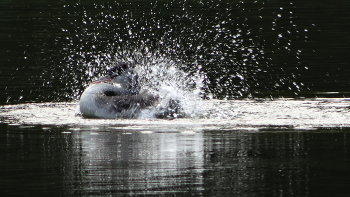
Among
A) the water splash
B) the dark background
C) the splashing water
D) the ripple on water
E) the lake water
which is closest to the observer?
the lake water

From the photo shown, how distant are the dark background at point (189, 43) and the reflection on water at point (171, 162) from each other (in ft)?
13.0

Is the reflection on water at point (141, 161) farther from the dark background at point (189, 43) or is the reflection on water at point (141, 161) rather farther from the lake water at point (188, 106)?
the dark background at point (189, 43)

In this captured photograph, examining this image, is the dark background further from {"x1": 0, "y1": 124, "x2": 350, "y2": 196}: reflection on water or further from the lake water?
{"x1": 0, "y1": 124, "x2": 350, "y2": 196}: reflection on water

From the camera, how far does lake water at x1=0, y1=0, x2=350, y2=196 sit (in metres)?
9.00

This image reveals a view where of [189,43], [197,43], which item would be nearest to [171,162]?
[197,43]

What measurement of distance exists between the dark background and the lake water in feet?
0.19

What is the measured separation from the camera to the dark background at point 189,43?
55.2ft

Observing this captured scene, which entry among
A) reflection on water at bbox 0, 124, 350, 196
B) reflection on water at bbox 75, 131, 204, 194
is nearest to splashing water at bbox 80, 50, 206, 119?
reflection on water at bbox 0, 124, 350, 196

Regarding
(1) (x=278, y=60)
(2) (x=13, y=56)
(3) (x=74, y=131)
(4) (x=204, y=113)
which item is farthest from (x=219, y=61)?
(3) (x=74, y=131)

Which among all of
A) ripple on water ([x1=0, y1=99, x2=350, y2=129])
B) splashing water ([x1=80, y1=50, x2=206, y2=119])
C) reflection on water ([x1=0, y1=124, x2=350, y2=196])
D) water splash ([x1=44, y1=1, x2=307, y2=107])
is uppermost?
water splash ([x1=44, y1=1, x2=307, y2=107])

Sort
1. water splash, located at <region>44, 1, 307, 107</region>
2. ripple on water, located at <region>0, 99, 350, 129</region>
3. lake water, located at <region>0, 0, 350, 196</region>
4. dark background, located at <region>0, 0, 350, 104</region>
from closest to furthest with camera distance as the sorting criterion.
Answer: lake water, located at <region>0, 0, 350, 196</region> → ripple on water, located at <region>0, 99, 350, 129</region> → dark background, located at <region>0, 0, 350, 104</region> → water splash, located at <region>44, 1, 307, 107</region>

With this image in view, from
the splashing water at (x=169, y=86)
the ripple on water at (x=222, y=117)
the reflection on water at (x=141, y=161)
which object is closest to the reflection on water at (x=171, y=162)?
the reflection on water at (x=141, y=161)

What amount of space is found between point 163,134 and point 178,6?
69.5 feet

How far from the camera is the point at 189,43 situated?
25.0 meters
